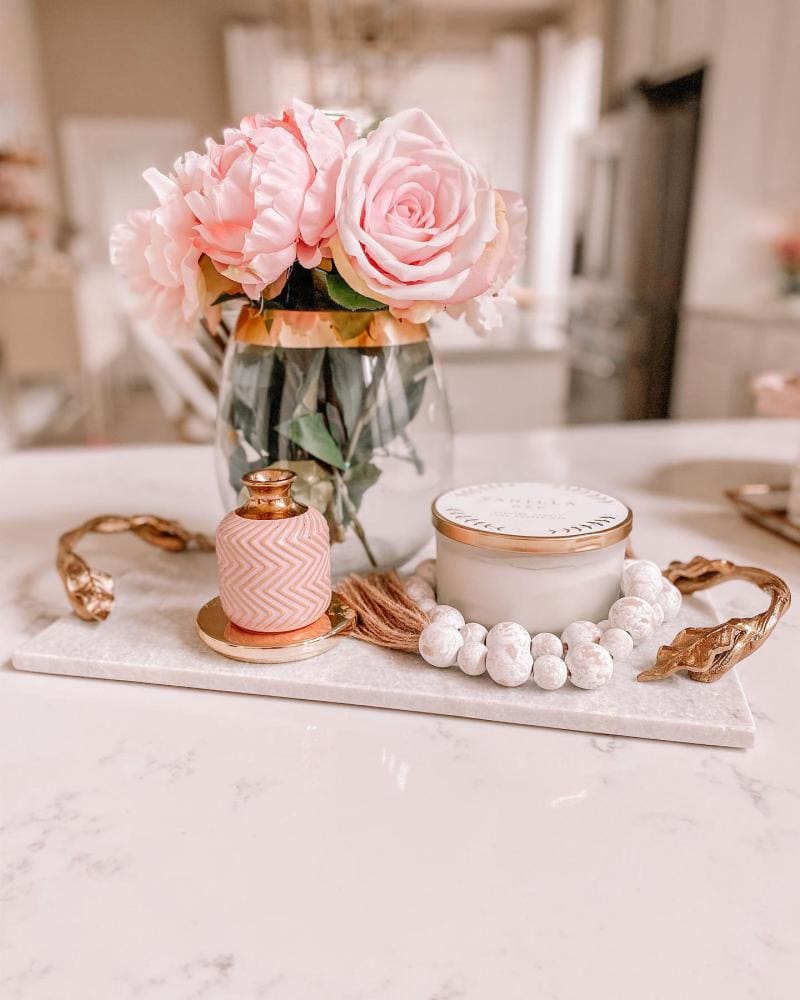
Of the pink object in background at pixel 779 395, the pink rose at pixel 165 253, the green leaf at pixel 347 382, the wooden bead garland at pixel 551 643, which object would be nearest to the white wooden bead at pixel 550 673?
the wooden bead garland at pixel 551 643

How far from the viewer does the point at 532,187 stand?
668cm

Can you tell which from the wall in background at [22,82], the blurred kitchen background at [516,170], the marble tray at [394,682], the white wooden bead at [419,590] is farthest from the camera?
the wall in background at [22,82]

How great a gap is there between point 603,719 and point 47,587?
47 centimetres

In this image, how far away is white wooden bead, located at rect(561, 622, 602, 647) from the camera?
1.51ft

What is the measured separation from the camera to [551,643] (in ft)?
1.51

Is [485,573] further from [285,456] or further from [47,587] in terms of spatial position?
[47,587]

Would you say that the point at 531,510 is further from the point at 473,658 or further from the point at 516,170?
the point at 516,170

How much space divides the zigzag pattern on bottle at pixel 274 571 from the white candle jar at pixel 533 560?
0.09 m

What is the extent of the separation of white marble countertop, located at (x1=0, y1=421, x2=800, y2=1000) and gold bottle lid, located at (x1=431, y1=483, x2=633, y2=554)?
0.11 meters

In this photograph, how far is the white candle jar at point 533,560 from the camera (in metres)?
0.47

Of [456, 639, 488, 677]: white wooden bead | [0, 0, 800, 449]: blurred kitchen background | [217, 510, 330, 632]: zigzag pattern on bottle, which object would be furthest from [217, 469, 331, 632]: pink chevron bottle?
[0, 0, 800, 449]: blurred kitchen background

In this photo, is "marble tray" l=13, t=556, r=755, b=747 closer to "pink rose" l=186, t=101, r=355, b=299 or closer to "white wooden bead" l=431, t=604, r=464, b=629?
"white wooden bead" l=431, t=604, r=464, b=629

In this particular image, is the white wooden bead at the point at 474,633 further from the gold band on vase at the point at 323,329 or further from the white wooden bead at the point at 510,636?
the gold band on vase at the point at 323,329

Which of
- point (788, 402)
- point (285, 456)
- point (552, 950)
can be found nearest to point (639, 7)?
point (788, 402)
